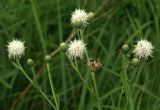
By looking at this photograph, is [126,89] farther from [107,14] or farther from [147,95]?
[107,14]

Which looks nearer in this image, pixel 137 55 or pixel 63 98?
pixel 137 55

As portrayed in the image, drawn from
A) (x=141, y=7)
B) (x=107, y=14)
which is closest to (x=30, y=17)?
(x=107, y=14)

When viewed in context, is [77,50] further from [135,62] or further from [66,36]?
[66,36]

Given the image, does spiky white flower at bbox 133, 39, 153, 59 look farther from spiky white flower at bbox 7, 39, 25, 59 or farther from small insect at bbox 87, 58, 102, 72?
spiky white flower at bbox 7, 39, 25, 59

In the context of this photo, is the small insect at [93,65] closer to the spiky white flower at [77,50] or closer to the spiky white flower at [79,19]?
the spiky white flower at [77,50]

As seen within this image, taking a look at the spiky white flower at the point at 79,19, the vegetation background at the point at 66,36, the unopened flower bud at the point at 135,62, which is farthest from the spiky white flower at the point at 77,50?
the vegetation background at the point at 66,36

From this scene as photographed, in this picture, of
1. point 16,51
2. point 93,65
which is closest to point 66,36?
point 16,51

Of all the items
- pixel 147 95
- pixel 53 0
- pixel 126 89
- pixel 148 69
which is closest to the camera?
pixel 126 89

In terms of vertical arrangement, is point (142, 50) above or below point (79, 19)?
below
